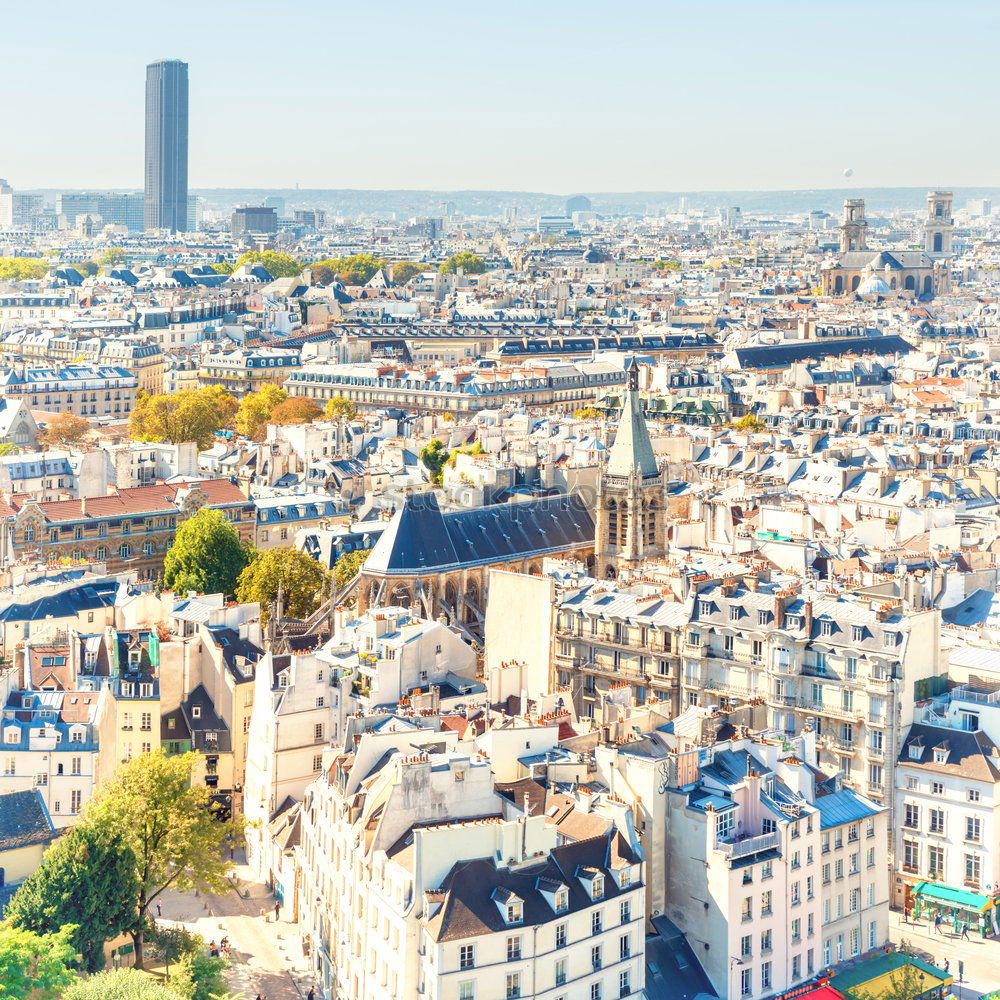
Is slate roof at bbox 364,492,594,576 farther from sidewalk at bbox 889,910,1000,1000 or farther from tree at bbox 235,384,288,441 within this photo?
tree at bbox 235,384,288,441

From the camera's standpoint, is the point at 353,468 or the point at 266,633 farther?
the point at 353,468

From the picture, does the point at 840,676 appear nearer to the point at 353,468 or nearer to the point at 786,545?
the point at 786,545

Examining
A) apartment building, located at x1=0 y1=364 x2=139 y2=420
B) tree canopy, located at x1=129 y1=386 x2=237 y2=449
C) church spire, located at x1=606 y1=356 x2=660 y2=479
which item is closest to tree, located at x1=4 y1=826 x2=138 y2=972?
church spire, located at x1=606 y1=356 x2=660 y2=479

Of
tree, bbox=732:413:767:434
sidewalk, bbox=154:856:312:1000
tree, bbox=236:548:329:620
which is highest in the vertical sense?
tree, bbox=732:413:767:434

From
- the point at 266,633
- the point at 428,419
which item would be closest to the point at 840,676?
the point at 266,633

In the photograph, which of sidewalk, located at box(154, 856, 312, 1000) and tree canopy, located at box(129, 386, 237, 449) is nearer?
sidewalk, located at box(154, 856, 312, 1000)

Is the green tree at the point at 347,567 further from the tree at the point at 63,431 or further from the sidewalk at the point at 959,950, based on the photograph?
the tree at the point at 63,431

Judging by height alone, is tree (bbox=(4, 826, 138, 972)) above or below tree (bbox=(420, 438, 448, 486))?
below
